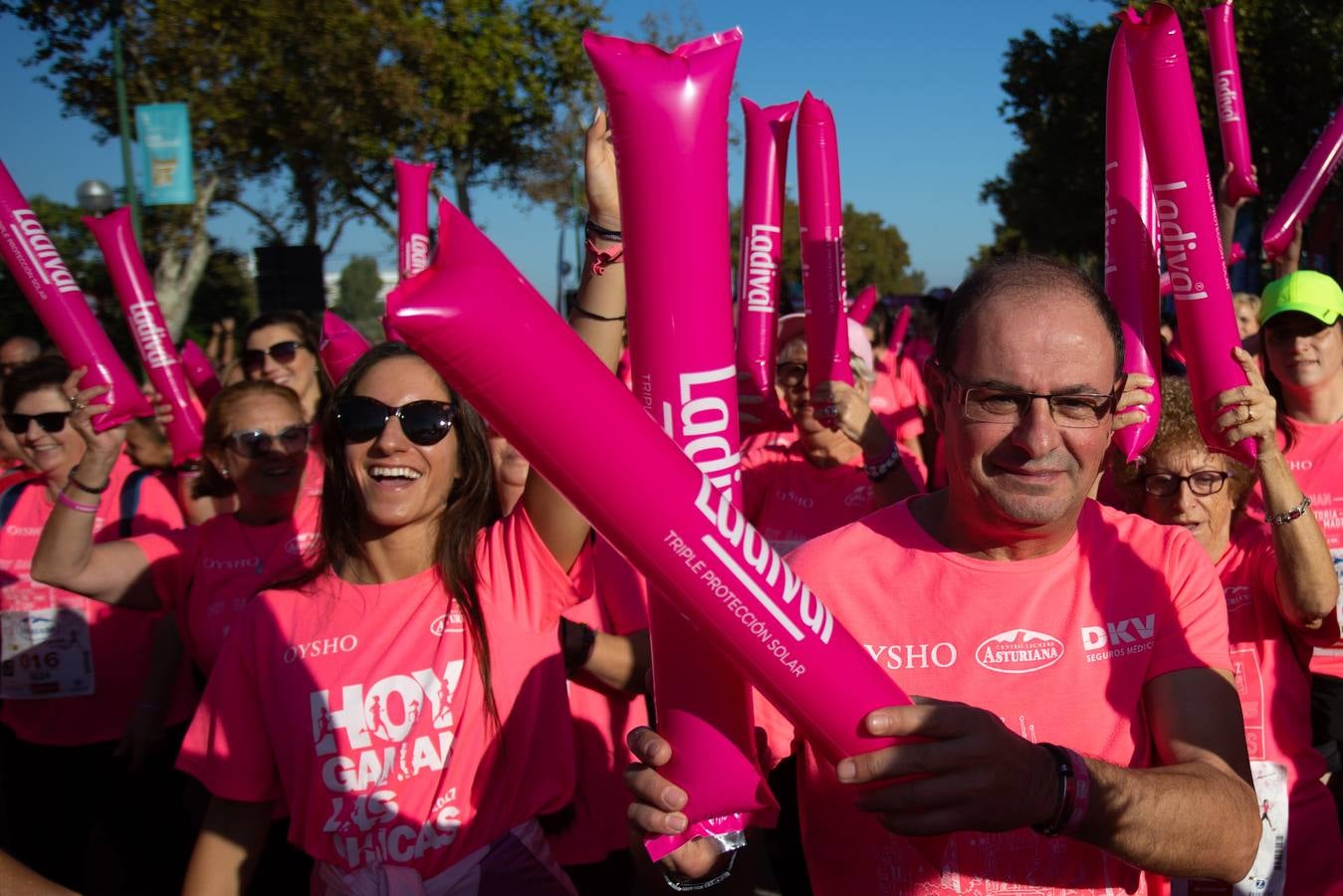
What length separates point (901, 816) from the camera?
4.85 feet

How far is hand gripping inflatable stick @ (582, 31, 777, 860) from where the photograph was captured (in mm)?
1521

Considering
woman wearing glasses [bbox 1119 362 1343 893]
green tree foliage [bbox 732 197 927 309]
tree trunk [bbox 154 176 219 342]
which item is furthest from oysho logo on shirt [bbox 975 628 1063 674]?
green tree foliage [bbox 732 197 927 309]

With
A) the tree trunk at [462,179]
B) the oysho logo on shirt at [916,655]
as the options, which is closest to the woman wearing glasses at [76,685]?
the oysho logo on shirt at [916,655]

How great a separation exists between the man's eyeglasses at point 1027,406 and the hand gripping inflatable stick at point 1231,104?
9.70 feet

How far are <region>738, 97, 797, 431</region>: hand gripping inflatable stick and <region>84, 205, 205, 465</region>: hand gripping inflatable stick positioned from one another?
7.72 feet

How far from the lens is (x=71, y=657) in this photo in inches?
156

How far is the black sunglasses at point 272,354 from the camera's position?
5.04 meters

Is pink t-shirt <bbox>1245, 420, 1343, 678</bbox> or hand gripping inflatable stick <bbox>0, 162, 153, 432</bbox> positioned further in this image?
hand gripping inflatable stick <bbox>0, 162, 153, 432</bbox>

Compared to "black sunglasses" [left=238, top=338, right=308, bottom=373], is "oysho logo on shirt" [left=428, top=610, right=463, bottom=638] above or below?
below

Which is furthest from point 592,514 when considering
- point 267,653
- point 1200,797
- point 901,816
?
point 267,653

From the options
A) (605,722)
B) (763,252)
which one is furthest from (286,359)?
(605,722)

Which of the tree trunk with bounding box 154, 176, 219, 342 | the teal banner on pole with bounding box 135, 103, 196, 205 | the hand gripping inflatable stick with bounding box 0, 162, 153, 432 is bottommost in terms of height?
the hand gripping inflatable stick with bounding box 0, 162, 153, 432

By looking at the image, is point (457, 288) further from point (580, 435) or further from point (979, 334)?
point (979, 334)

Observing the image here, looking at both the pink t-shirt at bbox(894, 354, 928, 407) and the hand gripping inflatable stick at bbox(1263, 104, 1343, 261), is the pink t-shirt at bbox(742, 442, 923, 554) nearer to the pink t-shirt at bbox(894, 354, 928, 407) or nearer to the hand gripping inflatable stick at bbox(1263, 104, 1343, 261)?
the hand gripping inflatable stick at bbox(1263, 104, 1343, 261)
